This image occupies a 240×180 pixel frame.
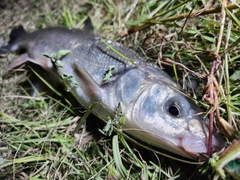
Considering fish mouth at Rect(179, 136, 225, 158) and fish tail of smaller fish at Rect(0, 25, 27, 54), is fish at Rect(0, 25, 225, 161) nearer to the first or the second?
fish mouth at Rect(179, 136, 225, 158)

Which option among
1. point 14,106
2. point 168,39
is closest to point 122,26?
point 168,39

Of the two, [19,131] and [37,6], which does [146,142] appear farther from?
[37,6]

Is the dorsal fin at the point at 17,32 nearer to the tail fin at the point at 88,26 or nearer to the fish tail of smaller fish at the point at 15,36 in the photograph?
the fish tail of smaller fish at the point at 15,36

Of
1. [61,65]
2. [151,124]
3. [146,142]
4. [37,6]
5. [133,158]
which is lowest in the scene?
[133,158]

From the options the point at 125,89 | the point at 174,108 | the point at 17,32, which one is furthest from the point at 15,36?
the point at 174,108

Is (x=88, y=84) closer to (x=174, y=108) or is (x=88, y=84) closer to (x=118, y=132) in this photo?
(x=118, y=132)

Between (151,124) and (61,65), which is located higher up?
(61,65)

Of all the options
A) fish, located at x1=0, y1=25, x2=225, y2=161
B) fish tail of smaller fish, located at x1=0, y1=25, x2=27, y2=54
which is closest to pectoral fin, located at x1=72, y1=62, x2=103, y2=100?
fish, located at x1=0, y1=25, x2=225, y2=161
